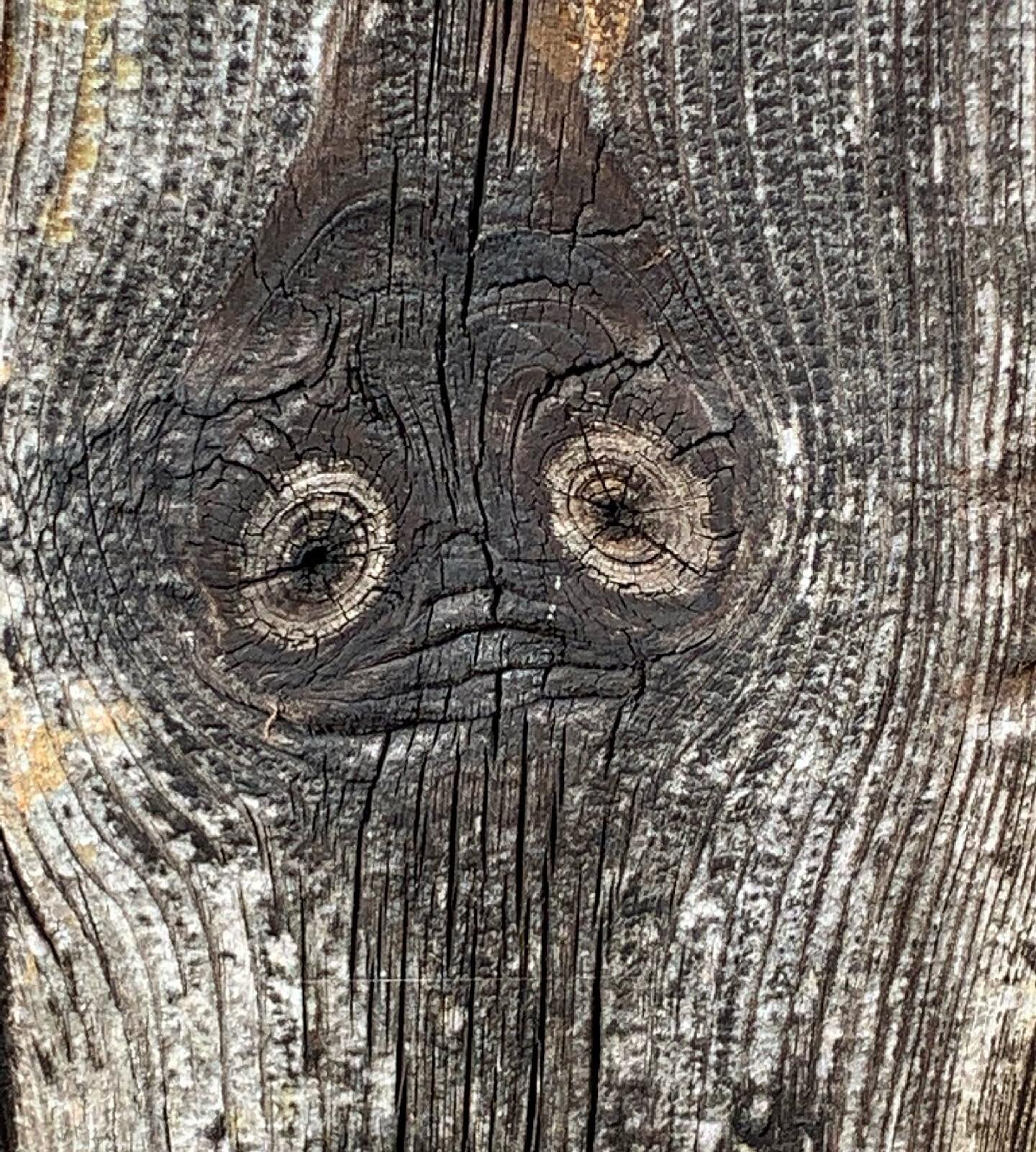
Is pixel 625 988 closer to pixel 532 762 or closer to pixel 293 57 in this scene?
pixel 532 762

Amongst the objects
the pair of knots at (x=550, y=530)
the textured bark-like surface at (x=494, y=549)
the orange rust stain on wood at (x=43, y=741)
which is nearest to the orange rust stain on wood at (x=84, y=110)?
the textured bark-like surface at (x=494, y=549)

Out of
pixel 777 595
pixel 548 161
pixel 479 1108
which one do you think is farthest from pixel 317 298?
pixel 479 1108

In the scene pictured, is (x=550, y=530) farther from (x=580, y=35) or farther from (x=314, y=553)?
(x=580, y=35)

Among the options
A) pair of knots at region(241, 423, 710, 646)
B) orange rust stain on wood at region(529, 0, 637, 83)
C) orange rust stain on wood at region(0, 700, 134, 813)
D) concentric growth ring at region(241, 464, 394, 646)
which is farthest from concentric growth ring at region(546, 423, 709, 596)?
orange rust stain on wood at region(0, 700, 134, 813)

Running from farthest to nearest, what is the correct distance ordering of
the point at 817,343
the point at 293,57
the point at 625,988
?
the point at 625,988 < the point at 817,343 < the point at 293,57

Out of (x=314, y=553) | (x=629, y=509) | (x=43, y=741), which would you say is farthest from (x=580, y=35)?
(x=43, y=741)

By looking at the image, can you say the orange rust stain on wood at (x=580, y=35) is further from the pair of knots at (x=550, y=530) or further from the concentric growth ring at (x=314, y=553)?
the concentric growth ring at (x=314, y=553)

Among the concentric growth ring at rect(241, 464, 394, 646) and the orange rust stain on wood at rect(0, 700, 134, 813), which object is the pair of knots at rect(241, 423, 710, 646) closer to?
the concentric growth ring at rect(241, 464, 394, 646)
